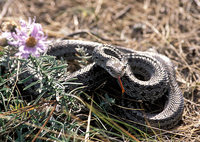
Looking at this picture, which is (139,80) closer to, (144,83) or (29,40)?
(144,83)

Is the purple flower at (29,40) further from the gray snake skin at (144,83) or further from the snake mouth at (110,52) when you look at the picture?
the snake mouth at (110,52)

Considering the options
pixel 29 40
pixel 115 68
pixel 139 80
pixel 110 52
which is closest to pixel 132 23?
pixel 110 52

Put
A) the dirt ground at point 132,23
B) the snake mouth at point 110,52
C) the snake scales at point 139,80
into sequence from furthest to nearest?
the dirt ground at point 132,23
the snake mouth at point 110,52
the snake scales at point 139,80

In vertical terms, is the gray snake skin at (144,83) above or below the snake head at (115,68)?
below

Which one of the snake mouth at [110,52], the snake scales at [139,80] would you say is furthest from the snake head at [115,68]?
the snake mouth at [110,52]

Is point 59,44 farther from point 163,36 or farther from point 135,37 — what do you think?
point 163,36

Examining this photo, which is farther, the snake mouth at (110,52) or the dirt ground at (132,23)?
the dirt ground at (132,23)

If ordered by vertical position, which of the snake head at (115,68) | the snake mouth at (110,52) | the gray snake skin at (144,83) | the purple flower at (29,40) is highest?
the purple flower at (29,40)

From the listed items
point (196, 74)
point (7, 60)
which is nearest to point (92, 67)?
point (7, 60)
